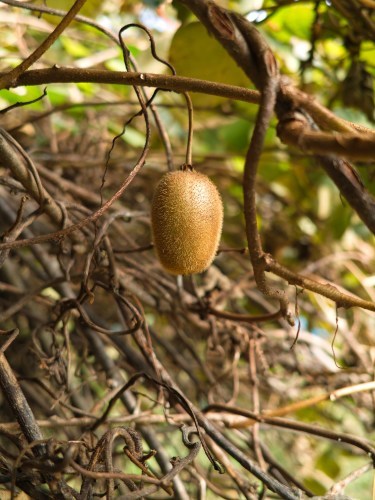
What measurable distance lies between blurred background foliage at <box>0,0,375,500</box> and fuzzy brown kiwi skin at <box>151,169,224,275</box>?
31cm

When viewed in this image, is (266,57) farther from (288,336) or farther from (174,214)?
(288,336)

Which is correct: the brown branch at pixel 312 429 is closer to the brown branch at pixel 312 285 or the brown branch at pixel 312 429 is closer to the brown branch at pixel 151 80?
the brown branch at pixel 312 285

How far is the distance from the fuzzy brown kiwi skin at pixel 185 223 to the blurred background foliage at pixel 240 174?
31 centimetres

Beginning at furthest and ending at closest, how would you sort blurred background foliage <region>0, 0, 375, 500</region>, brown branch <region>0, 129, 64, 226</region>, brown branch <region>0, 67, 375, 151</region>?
blurred background foliage <region>0, 0, 375, 500</region> < brown branch <region>0, 129, 64, 226</region> < brown branch <region>0, 67, 375, 151</region>

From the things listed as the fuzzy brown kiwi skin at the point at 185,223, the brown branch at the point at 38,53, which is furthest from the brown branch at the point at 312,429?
the brown branch at the point at 38,53

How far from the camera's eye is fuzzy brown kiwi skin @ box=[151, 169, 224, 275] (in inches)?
26.3

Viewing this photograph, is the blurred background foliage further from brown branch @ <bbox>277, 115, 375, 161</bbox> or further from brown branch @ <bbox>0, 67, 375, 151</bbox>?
brown branch @ <bbox>277, 115, 375, 161</bbox>

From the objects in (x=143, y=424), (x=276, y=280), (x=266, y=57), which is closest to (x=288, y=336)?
(x=276, y=280)

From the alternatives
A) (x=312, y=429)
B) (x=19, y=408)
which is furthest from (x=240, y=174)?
(x=19, y=408)

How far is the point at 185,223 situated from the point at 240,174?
871mm

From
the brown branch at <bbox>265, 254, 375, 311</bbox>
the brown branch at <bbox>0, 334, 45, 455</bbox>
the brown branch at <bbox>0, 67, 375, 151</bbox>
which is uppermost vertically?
the brown branch at <bbox>0, 67, 375, 151</bbox>

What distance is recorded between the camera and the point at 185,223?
2.19 feet

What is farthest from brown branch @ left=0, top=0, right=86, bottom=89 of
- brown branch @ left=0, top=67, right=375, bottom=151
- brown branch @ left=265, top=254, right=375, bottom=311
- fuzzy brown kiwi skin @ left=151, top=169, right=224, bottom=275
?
brown branch @ left=265, top=254, right=375, bottom=311

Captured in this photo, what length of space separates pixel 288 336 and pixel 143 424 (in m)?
0.41
